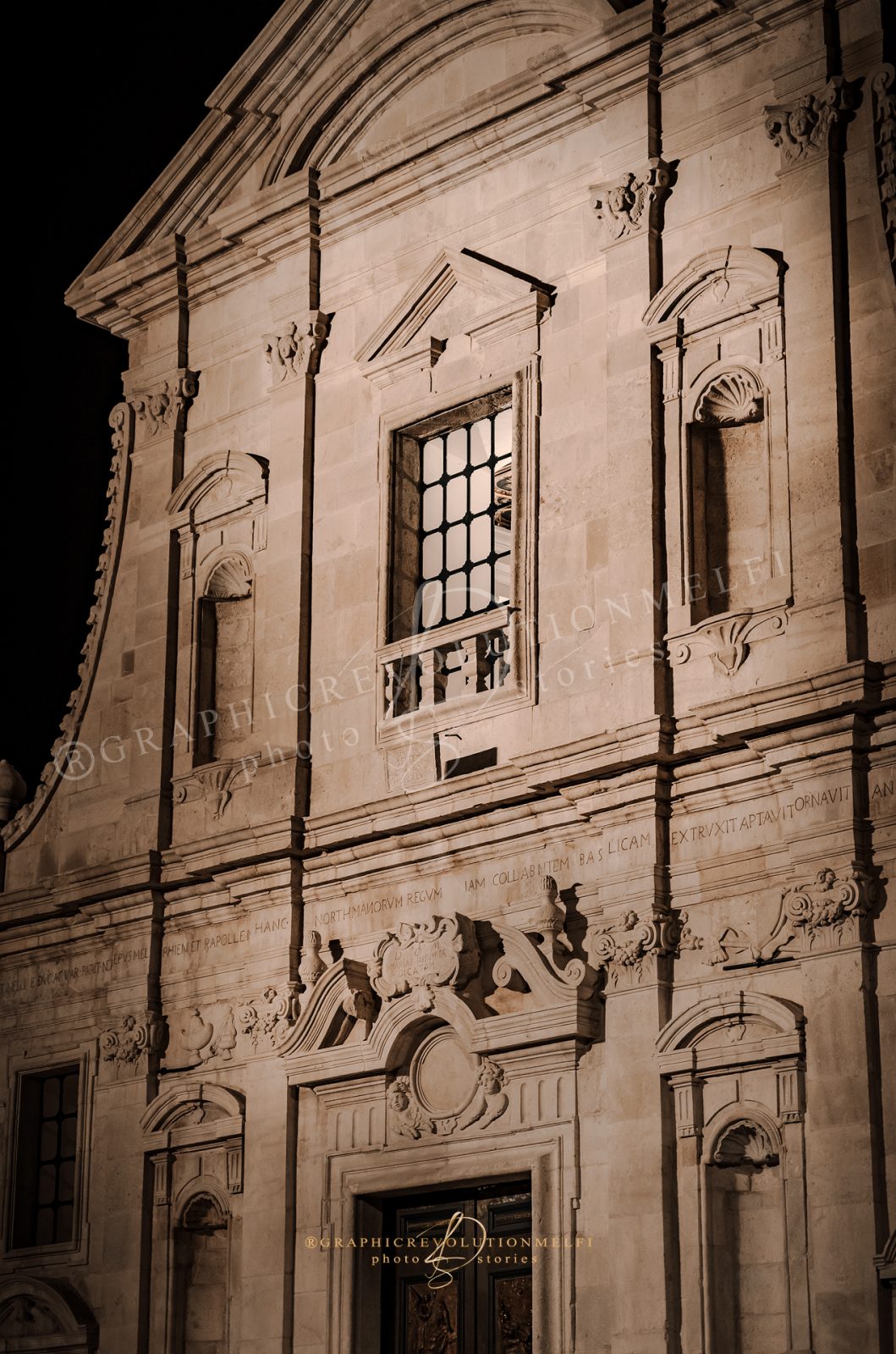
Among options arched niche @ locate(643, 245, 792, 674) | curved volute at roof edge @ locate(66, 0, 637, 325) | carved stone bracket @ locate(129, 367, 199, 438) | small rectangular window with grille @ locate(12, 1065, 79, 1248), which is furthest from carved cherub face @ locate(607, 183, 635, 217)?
small rectangular window with grille @ locate(12, 1065, 79, 1248)

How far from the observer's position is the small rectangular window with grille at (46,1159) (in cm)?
2345

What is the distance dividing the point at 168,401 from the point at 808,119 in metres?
8.14

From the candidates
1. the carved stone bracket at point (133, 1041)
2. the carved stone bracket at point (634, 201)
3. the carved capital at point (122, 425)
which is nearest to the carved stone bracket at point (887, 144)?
the carved stone bracket at point (634, 201)

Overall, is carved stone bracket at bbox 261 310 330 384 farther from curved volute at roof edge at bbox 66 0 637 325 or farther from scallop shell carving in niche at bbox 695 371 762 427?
scallop shell carving in niche at bbox 695 371 762 427

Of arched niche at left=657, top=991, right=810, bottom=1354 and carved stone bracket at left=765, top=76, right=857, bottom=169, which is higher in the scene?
carved stone bracket at left=765, top=76, right=857, bottom=169

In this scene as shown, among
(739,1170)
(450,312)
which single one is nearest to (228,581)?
(450,312)

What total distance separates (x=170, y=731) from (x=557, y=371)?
557 cm

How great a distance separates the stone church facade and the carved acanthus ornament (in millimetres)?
62

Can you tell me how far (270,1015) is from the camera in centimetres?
2162

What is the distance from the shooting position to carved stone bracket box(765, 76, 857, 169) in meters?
19.5

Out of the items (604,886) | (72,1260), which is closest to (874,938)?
(604,886)

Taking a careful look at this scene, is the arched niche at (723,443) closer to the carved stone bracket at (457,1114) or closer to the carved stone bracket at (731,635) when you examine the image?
the carved stone bracket at (731,635)

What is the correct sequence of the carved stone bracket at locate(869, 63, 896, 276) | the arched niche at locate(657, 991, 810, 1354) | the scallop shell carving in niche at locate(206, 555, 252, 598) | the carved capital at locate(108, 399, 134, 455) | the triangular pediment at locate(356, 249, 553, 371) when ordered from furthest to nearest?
the carved capital at locate(108, 399, 134, 455), the scallop shell carving in niche at locate(206, 555, 252, 598), the triangular pediment at locate(356, 249, 553, 371), the carved stone bracket at locate(869, 63, 896, 276), the arched niche at locate(657, 991, 810, 1354)

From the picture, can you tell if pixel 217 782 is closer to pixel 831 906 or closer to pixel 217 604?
pixel 217 604
